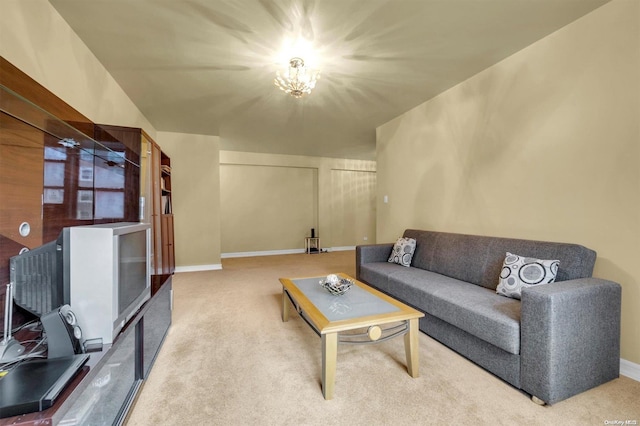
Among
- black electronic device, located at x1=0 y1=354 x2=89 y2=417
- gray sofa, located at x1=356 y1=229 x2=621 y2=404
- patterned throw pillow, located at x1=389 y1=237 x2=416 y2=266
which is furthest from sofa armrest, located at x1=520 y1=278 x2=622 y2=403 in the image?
black electronic device, located at x1=0 y1=354 x2=89 y2=417

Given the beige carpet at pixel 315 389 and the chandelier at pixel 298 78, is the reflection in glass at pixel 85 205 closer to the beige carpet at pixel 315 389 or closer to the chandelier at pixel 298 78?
the beige carpet at pixel 315 389

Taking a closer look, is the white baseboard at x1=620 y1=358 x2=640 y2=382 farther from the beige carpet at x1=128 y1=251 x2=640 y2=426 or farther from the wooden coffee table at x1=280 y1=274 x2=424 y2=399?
the wooden coffee table at x1=280 y1=274 x2=424 y2=399

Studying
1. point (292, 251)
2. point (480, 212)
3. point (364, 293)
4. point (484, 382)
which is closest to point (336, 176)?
point (292, 251)

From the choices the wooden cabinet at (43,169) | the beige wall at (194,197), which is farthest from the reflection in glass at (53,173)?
the beige wall at (194,197)

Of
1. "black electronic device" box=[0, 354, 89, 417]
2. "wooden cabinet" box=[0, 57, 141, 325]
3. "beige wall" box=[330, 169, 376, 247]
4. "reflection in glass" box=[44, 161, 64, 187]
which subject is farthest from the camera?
"beige wall" box=[330, 169, 376, 247]

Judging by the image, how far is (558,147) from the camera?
2082mm

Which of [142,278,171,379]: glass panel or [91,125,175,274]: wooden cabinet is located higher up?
[91,125,175,274]: wooden cabinet

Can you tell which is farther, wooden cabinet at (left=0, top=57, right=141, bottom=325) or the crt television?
wooden cabinet at (left=0, top=57, right=141, bottom=325)

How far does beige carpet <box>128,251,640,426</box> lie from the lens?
4.46ft

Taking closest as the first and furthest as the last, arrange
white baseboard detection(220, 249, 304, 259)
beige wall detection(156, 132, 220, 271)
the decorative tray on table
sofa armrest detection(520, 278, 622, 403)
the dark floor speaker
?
the dark floor speaker → sofa armrest detection(520, 278, 622, 403) → the decorative tray on table → beige wall detection(156, 132, 220, 271) → white baseboard detection(220, 249, 304, 259)

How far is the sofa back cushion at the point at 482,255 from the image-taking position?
180 cm

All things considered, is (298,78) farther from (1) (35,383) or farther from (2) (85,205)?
(1) (35,383)

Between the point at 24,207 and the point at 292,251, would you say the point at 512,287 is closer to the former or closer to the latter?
the point at 24,207

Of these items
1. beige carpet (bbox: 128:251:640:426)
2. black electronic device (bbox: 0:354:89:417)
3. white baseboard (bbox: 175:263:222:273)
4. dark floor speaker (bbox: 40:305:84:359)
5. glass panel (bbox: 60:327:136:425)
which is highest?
dark floor speaker (bbox: 40:305:84:359)
